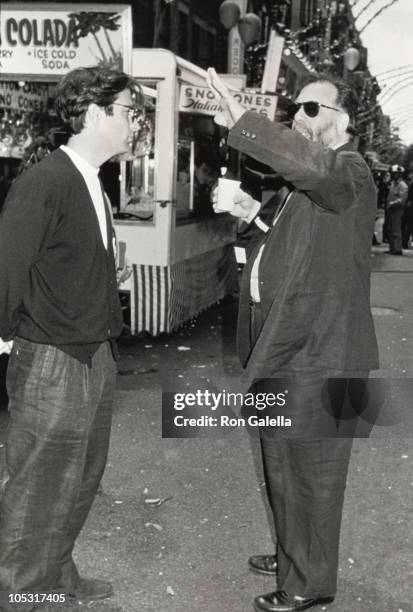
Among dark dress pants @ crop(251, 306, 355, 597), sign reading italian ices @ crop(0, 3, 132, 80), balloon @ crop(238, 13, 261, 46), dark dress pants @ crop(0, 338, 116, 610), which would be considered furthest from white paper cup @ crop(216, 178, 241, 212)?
balloon @ crop(238, 13, 261, 46)

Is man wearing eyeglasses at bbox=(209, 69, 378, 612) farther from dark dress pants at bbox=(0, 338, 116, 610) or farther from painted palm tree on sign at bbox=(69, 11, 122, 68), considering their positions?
painted palm tree on sign at bbox=(69, 11, 122, 68)

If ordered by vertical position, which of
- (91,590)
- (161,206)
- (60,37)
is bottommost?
(91,590)

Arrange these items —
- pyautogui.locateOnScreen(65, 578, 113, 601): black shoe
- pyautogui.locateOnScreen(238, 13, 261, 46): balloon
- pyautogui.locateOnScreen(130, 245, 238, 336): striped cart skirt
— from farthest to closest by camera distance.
Result: pyautogui.locateOnScreen(238, 13, 261, 46): balloon
pyautogui.locateOnScreen(130, 245, 238, 336): striped cart skirt
pyautogui.locateOnScreen(65, 578, 113, 601): black shoe

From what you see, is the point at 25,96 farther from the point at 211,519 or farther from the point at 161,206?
the point at 211,519

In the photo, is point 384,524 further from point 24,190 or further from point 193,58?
point 193,58

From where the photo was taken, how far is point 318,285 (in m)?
2.75

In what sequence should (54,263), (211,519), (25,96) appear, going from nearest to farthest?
1. (54,263)
2. (211,519)
3. (25,96)

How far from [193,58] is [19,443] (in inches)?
660

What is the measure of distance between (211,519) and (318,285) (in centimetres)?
186

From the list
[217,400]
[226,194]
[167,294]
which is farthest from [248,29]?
[226,194]

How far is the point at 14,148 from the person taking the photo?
927 cm

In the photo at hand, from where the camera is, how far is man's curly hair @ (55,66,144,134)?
2.74 meters

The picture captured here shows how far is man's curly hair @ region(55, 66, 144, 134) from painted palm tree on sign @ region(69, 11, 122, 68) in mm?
3940

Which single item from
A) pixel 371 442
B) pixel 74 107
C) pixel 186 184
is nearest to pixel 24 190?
pixel 74 107
